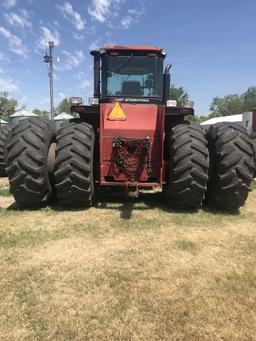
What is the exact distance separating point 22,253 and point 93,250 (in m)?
0.78

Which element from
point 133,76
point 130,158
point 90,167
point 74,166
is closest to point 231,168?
point 130,158

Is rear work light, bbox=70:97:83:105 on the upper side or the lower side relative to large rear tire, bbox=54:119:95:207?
upper

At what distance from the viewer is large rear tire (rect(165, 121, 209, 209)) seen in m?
6.57

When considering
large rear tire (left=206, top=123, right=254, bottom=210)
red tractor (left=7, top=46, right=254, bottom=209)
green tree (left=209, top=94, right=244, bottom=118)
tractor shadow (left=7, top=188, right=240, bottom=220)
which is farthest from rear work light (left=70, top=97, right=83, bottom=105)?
green tree (left=209, top=94, right=244, bottom=118)

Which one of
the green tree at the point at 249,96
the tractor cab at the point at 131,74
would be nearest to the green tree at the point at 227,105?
the green tree at the point at 249,96

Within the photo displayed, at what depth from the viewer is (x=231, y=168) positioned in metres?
6.59

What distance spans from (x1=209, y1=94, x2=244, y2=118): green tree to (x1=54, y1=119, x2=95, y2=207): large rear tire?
105 metres

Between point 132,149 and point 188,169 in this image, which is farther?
point 132,149

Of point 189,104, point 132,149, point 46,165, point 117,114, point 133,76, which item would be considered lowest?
point 46,165

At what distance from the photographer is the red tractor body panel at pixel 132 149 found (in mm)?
6836

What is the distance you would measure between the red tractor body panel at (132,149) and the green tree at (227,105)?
104159 millimetres

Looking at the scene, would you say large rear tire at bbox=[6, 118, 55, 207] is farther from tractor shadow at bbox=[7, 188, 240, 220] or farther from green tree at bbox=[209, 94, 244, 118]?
green tree at bbox=[209, 94, 244, 118]

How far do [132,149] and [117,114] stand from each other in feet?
2.06

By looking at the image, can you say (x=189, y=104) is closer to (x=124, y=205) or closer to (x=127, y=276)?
(x=124, y=205)
